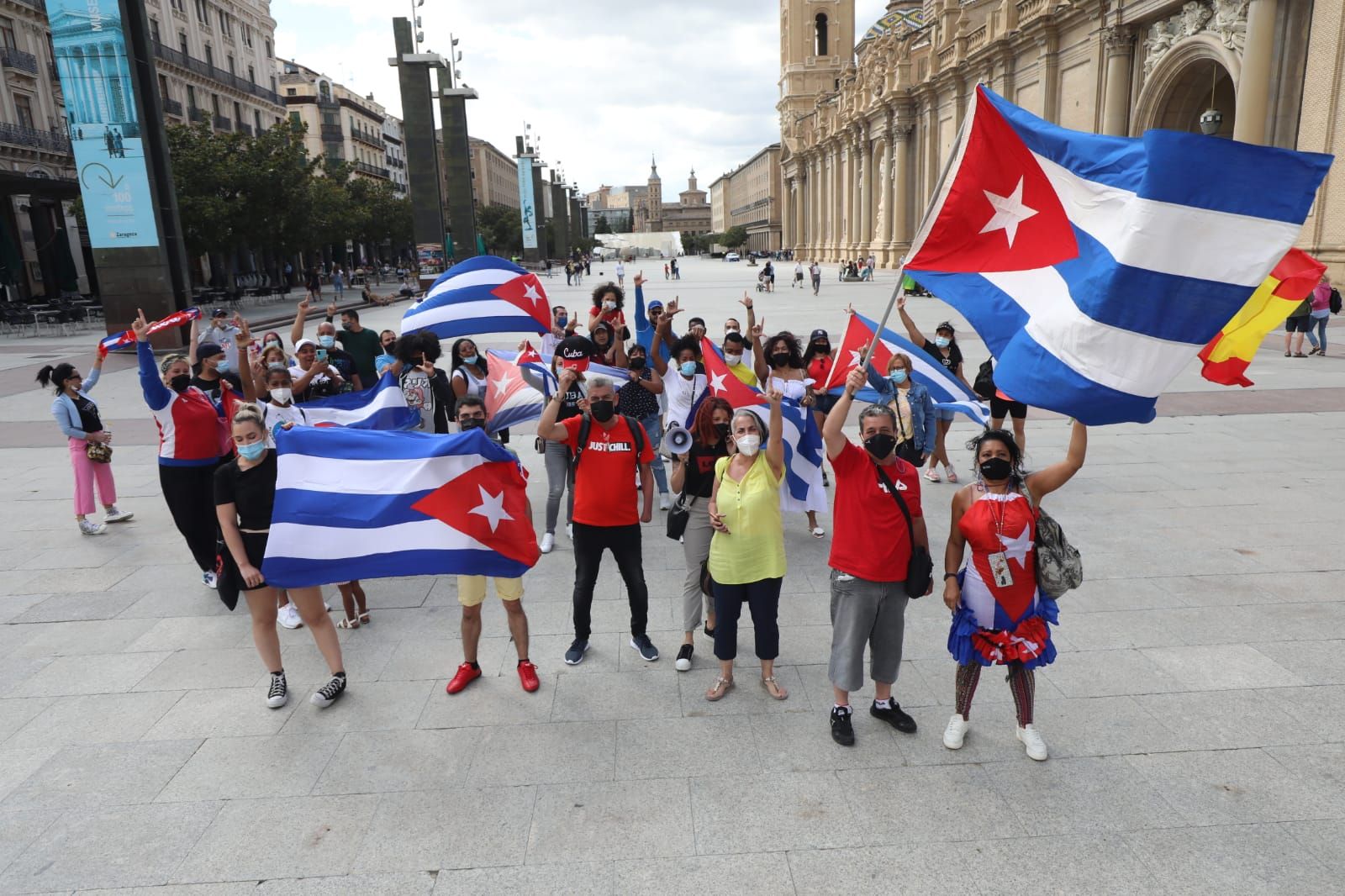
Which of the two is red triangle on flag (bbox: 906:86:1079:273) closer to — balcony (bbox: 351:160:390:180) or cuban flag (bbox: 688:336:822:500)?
cuban flag (bbox: 688:336:822:500)

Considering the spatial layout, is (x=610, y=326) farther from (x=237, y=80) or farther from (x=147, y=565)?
(x=237, y=80)

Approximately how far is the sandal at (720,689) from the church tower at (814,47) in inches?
4051

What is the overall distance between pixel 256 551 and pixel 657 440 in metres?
4.66

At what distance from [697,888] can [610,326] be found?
6128mm

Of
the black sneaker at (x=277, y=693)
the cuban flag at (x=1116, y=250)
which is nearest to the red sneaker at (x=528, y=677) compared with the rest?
the black sneaker at (x=277, y=693)

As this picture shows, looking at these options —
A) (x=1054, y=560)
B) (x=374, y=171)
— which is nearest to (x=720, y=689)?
(x=1054, y=560)

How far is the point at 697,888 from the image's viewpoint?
11.5 feet

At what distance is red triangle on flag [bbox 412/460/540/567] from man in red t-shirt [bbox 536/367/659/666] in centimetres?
35

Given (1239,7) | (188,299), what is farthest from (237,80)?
(1239,7)

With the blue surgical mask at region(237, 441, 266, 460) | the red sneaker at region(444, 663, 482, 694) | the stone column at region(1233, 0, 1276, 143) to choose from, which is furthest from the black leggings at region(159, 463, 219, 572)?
the stone column at region(1233, 0, 1276, 143)

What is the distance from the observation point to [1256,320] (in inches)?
194

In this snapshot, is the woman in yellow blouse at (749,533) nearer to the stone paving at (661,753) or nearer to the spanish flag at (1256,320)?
the stone paving at (661,753)

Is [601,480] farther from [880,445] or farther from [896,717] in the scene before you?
[896,717]

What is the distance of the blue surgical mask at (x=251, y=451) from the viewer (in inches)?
186
